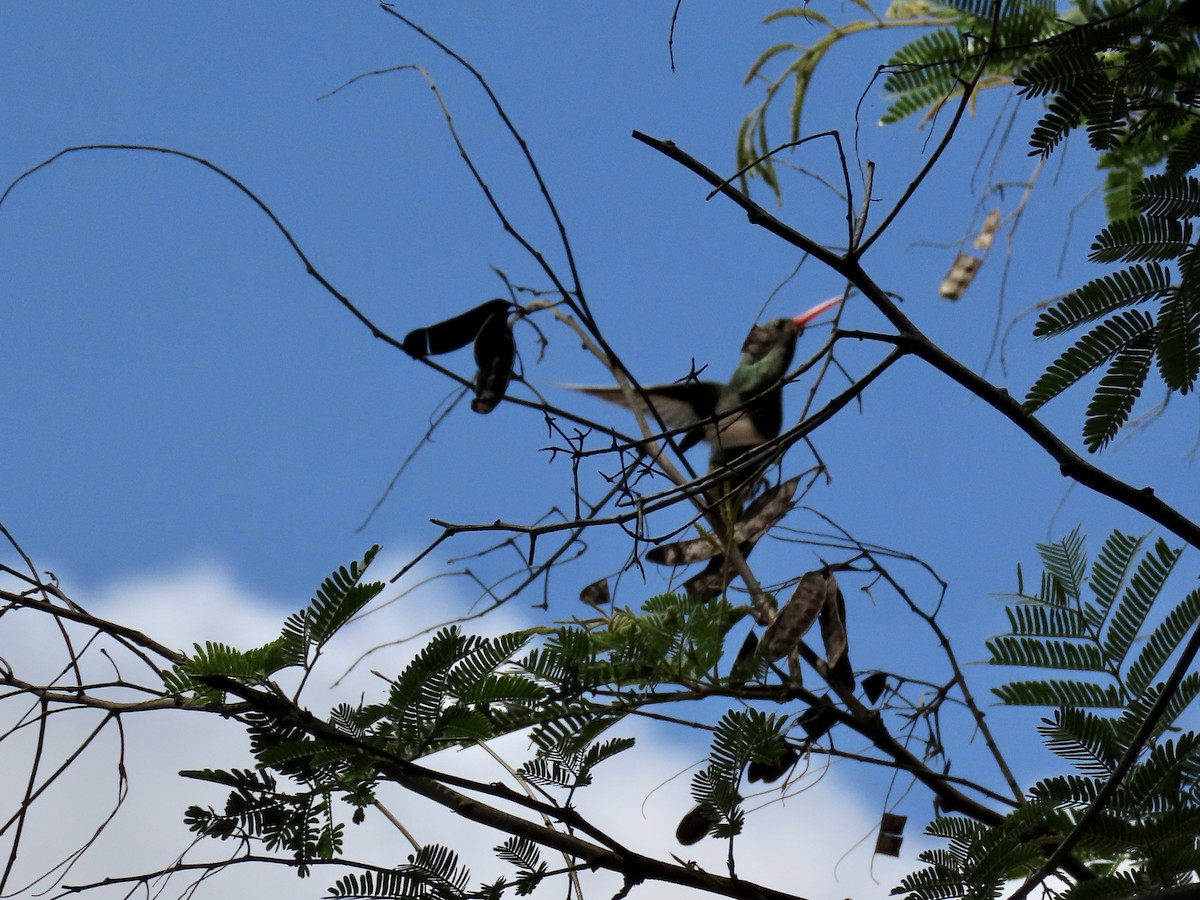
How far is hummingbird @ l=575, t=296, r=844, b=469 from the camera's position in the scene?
241 cm

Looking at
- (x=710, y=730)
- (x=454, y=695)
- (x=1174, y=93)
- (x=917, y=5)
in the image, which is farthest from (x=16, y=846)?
(x=917, y=5)

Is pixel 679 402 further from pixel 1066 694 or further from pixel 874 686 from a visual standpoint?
pixel 1066 694

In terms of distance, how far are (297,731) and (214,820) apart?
0.64 ft

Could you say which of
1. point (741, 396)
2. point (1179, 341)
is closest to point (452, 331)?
point (741, 396)

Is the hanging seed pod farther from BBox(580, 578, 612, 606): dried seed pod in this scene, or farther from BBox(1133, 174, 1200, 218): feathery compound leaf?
BBox(1133, 174, 1200, 218): feathery compound leaf

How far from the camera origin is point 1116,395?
1743 mm

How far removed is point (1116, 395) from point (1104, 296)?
16cm

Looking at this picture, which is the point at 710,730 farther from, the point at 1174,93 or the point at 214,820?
the point at 1174,93

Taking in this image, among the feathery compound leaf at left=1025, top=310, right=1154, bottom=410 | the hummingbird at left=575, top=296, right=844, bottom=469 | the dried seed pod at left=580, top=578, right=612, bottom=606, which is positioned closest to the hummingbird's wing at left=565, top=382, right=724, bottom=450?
the hummingbird at left=575, top=296, right=844, bottom=469

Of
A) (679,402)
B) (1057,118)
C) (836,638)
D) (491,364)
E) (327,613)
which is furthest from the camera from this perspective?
(679,402)

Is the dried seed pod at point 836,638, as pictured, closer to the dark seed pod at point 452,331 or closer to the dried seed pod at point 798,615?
the dried seed pod at point 798,615

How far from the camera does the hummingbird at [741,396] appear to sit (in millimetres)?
2414

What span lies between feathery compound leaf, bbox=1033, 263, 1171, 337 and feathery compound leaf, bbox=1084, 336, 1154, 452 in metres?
0.08

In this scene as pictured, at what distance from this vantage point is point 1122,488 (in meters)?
1.46
